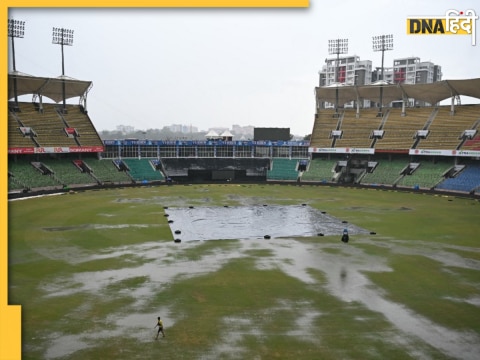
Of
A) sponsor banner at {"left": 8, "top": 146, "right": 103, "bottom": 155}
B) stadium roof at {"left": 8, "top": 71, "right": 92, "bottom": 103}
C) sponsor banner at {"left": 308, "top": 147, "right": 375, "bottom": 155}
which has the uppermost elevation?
stadium roof at {"left": 8, "top": 71, "right": 92, "bottom": 103}

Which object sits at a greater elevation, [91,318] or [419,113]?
[419,113]

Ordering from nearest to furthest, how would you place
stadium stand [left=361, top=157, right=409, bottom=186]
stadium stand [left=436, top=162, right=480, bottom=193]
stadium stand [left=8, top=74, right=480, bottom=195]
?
1. stadium stand [left=436, top=162, right=480, bottom=193]
2. stadium stand [left=8, top=74, right=480, bottom=195]
3. stadium stand [left=361, top=157, right=409, bottom=186]

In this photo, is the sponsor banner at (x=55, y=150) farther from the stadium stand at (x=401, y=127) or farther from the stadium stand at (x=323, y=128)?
the stadium stand at (x=401, y=127)

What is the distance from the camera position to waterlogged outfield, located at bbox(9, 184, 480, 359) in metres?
22.2

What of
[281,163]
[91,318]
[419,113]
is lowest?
[91,318]

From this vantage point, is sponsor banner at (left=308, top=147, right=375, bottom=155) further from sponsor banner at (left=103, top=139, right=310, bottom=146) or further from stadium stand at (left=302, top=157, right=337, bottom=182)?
sponsor banner at (left=103, top=139, right=310, bottom=146)

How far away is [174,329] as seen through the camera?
947 inches

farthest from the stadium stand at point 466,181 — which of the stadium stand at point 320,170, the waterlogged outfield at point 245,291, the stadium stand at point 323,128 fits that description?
the stadium stand at point 323,128

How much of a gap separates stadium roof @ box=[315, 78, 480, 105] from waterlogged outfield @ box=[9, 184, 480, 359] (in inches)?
1957

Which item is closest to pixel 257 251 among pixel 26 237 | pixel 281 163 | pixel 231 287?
pixel 231 287

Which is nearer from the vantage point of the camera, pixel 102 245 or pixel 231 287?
pixel 231 287

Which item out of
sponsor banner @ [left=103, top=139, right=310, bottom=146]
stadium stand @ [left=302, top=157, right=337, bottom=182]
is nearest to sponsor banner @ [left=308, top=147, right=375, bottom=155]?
stadium stand @ [left=302, top=157, right=337, bottom=182]

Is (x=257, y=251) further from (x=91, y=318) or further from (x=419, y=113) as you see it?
(x=419, y=113)

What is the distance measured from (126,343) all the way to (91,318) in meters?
4.46
